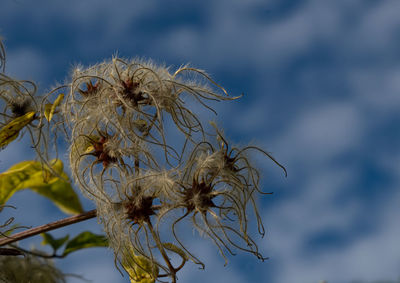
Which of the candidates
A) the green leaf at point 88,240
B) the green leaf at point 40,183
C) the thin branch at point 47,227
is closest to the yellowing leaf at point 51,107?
the green leaf at point 40,183

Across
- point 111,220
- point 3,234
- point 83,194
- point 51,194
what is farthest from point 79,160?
point 51,194

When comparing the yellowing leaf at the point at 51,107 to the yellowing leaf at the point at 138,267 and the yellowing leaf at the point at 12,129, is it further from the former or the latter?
the yellowing leaf at the point at 138,267

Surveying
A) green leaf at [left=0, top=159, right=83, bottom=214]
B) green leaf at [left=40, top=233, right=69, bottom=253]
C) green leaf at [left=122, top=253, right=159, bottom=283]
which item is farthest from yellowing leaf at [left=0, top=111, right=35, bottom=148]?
green leaf at [left=40, top=233, right=69, bottom=253]

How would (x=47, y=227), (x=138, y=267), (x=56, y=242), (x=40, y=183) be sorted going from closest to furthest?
(x=47, y=227) → (x=138, y=267) → (x=40, y=183) → (x=56, y=242)

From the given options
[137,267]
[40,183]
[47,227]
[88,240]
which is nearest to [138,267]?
[137,267]

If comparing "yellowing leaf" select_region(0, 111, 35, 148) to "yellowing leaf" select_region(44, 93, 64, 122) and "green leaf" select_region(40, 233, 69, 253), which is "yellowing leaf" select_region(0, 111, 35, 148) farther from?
"green leaf" select_region(40, 233, 69, 253)

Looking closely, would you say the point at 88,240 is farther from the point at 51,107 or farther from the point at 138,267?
the point at 51,107
